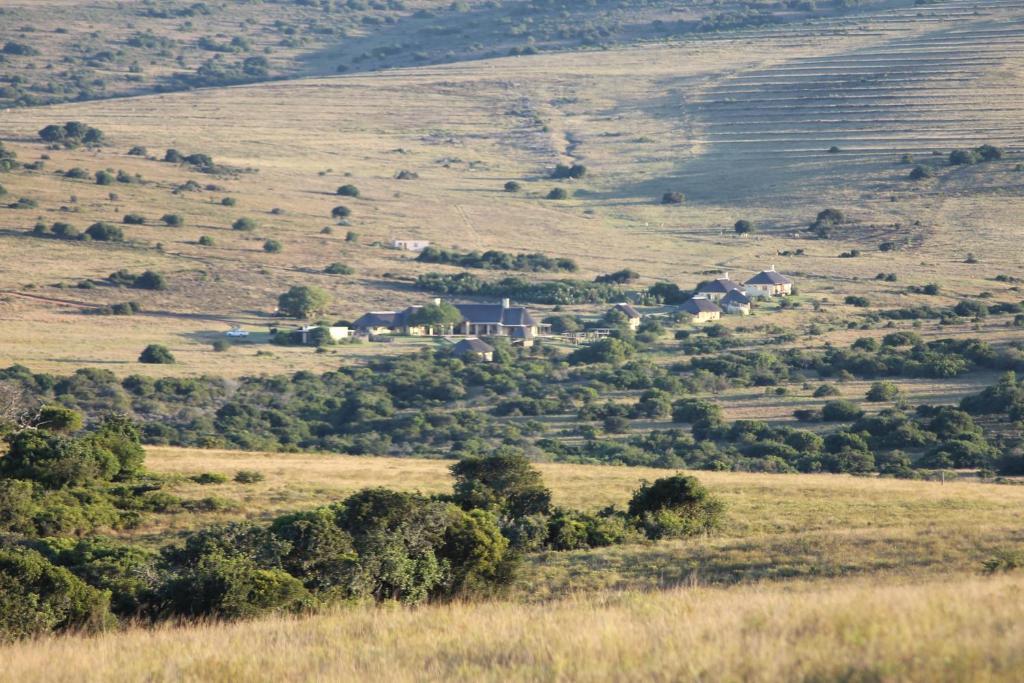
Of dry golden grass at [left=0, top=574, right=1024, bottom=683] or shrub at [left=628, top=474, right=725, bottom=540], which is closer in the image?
dry golden grass at [left=0, top=574, right=1024, bottom=683]

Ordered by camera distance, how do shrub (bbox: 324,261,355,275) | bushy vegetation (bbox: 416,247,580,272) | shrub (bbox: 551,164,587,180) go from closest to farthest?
shrub (bbox: 324,261,355,275)
bushy vegetation (bbox: 416,247,580,272)
shrub (bbox: 551,164,587,180)

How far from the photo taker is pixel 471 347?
236 feet

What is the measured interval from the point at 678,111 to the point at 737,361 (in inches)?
3321

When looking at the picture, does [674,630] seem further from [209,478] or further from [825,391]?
[825,391]

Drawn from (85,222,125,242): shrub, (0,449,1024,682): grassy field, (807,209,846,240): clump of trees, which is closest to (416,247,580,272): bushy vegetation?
(85,222,125,242): shrub

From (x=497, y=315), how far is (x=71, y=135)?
211 feet

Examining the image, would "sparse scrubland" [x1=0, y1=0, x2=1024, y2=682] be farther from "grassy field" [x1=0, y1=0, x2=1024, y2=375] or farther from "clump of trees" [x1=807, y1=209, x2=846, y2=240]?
"clump of trees" [x1=807, y1=209, x2=846, y2=240]

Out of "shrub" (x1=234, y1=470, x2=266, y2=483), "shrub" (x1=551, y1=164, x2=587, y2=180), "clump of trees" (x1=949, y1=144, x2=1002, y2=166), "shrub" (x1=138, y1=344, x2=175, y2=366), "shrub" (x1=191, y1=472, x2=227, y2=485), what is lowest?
"shrub" (x1=138, y1=344, x2=175, y2=366)

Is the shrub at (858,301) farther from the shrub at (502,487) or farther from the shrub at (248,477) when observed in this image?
the shrub at (248,477)

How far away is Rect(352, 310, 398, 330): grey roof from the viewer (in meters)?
→ 77.9

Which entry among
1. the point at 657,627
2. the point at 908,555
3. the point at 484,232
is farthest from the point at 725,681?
the point at 484,232

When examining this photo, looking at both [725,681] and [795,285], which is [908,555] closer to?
[725,681]

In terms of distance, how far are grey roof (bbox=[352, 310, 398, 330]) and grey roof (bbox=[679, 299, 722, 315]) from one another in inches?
678

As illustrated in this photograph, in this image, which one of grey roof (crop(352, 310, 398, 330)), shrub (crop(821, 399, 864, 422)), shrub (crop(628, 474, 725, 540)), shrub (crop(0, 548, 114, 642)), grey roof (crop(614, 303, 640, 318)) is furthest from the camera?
grey roof (crop(614, 303, 640, 318))
